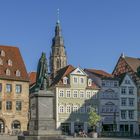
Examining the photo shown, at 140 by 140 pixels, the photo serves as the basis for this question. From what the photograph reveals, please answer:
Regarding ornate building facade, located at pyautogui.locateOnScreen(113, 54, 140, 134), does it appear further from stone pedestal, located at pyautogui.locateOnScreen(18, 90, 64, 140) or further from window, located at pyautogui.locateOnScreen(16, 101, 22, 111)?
stone pedestal, located at pyautogui.locateOnScreen(18, 90, 64, 140)

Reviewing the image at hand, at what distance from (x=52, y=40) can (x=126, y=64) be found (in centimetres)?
3495

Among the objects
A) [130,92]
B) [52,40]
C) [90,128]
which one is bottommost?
[90,128]

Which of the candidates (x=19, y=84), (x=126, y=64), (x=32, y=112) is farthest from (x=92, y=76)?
(x=32, y=112)

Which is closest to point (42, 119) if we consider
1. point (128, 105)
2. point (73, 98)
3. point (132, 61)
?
point (73, 98)

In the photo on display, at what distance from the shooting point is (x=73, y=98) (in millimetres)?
74562

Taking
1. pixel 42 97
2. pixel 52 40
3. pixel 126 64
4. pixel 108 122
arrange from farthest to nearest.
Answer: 1. pixel 52 40
2. pixel 126 64
3. pixel 108 122
4. pixel 42 97

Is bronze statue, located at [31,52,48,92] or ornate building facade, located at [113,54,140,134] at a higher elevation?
ornate building facade, located at [113,54,140,134]

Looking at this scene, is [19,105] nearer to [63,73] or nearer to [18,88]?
[18,88]

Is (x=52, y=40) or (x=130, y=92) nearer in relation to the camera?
(x=130, y=92)

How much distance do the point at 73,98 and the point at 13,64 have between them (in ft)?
45.9

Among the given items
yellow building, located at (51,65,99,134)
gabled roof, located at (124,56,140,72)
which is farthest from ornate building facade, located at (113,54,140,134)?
yellow building, located at (51,65,99,134)

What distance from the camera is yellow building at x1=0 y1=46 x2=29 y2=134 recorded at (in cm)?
6331

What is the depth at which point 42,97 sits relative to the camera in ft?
94.9

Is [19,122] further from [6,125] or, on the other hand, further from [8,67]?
[8,67]
